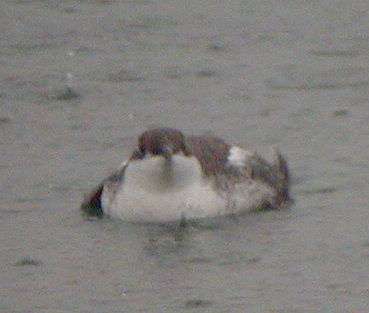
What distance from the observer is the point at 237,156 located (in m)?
18.2

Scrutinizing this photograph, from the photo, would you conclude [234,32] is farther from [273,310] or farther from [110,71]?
[273,310]

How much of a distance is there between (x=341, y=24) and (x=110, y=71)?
9.27 feet

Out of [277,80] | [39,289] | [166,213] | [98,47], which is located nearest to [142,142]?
[166,213]

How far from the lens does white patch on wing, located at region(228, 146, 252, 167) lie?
18.1m

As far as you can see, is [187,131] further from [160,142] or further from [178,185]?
[160,142]

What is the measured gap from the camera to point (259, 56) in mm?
22781

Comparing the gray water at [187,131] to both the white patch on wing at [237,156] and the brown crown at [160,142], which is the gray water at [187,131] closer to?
the white patch on wing at [237,156]

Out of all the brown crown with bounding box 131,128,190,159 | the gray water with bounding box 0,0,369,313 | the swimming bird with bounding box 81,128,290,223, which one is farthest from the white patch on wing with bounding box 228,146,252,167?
the brown crown with bounding box 131,128,190,159

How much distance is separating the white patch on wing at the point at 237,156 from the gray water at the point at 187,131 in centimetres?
48

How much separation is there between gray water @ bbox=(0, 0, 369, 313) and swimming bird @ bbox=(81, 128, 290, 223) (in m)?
0.17

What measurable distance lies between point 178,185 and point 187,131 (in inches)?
107

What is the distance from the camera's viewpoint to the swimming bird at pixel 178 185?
680 inches

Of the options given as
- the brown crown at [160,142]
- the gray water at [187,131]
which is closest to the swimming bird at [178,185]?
the brown crown at [160,142]

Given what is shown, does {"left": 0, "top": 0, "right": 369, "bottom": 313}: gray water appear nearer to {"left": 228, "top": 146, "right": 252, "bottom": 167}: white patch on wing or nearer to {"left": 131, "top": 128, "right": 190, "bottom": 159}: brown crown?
{"left": 228, "top": 146, "right": 252, "bottom": 167}: white patch on wing
